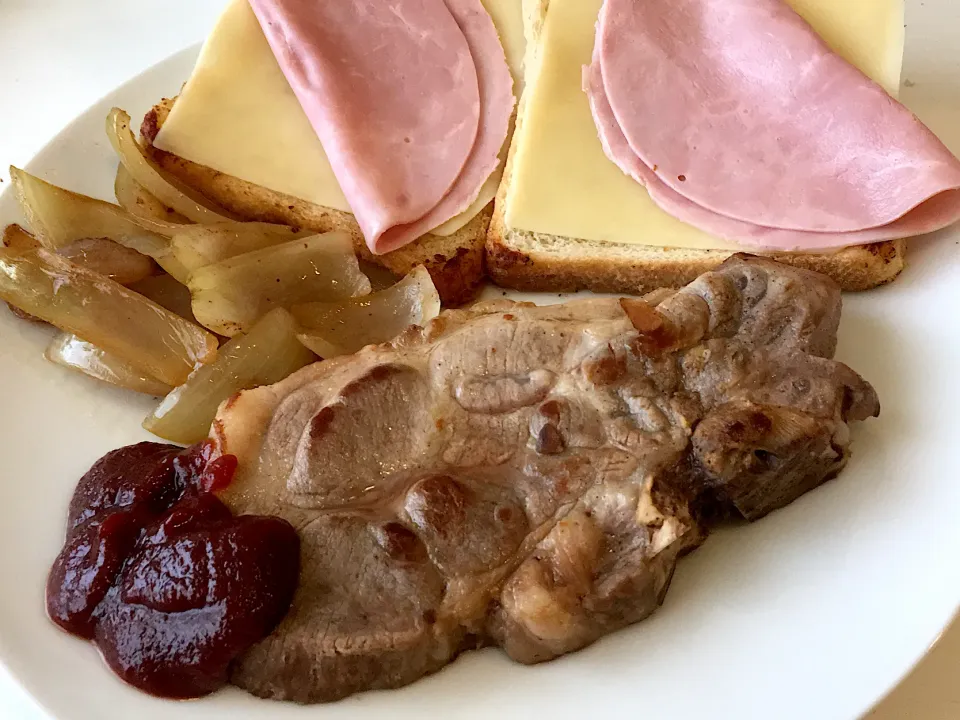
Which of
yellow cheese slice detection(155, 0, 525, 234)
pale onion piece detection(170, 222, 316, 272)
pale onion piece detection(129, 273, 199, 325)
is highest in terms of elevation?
yellow cheese slice detection(155, 0, 525, 234)

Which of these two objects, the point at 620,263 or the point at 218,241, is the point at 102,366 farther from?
the point at 620,263

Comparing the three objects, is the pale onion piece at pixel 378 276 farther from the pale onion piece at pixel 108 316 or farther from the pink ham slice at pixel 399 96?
the pale onion piece at pixel 108 316

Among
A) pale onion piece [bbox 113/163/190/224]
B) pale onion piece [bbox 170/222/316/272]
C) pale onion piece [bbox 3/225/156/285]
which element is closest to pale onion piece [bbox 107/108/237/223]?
pale onion piece [bbox 113/163/190/224]

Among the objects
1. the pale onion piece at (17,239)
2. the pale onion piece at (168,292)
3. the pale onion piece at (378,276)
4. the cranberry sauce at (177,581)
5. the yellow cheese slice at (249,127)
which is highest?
the yellow cheese slice at (249,127)

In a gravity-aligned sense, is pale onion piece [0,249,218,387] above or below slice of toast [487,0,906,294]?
above

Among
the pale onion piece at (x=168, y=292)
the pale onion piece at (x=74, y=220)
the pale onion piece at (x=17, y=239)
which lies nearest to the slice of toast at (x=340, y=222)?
the pale onion piece at (x=74, y=220)

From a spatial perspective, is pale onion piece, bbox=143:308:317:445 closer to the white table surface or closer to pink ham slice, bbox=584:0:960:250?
pink ham slice, bbox=584:0:960:250

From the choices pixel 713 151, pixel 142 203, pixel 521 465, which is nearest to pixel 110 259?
pixel 142 203
